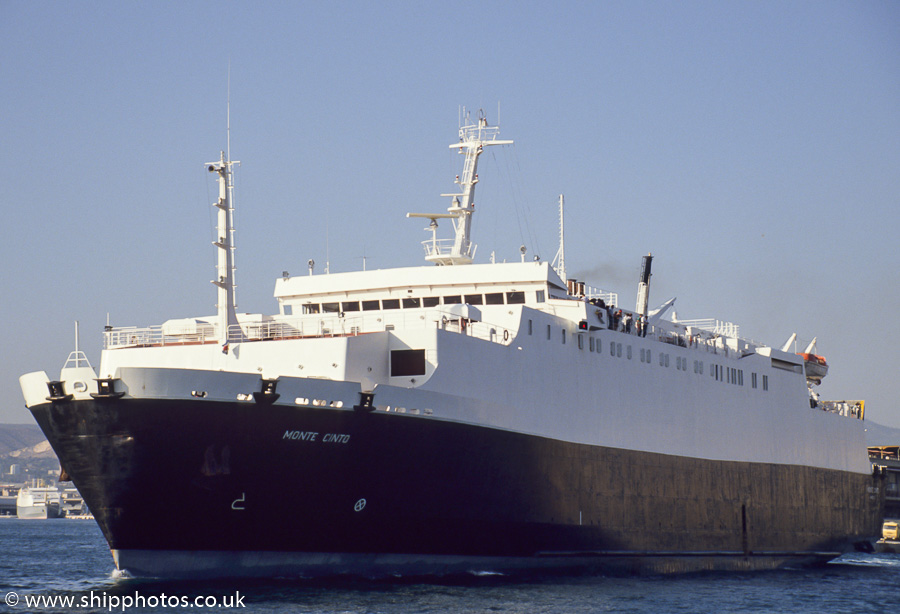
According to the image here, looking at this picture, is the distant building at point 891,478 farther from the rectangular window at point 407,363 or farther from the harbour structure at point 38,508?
the harbour structure at point 38,508

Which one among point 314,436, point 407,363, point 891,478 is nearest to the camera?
point 314,436

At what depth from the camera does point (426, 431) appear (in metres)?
23.3

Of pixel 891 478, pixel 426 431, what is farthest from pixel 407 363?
pixel 891 478

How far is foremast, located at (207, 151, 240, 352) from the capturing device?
24219mm

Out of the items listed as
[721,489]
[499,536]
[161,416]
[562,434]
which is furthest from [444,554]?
[721,489]

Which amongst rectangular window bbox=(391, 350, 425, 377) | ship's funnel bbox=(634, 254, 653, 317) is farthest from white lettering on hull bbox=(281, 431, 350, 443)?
ship's funnel bbox=(634, 254, 653, 317)

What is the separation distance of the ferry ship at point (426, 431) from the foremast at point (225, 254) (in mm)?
48

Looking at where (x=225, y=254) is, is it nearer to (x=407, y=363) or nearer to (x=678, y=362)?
(x=407, y=363)

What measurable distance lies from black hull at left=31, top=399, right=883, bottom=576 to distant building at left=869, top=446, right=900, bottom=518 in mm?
37317

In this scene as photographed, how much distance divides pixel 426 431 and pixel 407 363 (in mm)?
1682

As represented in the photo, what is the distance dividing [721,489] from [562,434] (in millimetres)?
8990

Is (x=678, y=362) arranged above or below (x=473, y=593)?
above

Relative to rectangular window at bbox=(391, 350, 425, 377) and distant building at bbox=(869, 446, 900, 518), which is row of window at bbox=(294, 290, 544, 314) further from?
distant building at bbox=(869, 446, 900, 518)

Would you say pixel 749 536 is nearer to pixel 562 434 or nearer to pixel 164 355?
pixel 562 434
